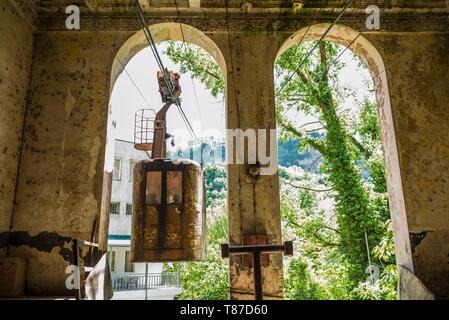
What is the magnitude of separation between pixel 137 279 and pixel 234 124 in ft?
58.4

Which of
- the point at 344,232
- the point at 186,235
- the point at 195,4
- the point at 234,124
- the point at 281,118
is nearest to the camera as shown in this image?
the point at 186,235

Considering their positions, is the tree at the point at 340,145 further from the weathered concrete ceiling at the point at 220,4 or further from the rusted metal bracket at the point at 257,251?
the rusted metal bracket at the point at 257,251

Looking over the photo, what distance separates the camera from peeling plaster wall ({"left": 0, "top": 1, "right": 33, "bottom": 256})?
5.33 m

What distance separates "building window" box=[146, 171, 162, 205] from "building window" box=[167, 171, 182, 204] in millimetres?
148

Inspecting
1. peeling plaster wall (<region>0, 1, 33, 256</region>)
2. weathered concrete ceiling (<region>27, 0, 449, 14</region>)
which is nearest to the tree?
weathered concrete ceiling (<region>27, 0, 449, 14</region>)

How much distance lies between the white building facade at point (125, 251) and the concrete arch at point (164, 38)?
15.2m

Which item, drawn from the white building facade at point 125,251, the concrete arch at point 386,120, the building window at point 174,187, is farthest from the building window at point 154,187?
the white building facade at point 125,251

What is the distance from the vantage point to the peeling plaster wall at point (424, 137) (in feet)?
17.9

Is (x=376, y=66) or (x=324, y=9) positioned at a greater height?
(x=324, y=9)

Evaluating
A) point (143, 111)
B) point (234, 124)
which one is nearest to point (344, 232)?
point (234, 124)

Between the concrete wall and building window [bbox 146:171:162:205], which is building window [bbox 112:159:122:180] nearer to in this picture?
the concrete wall

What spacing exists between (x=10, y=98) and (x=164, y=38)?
3.09 m

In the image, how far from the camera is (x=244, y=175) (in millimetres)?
5750

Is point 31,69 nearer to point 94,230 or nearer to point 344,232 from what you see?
point 94,230
